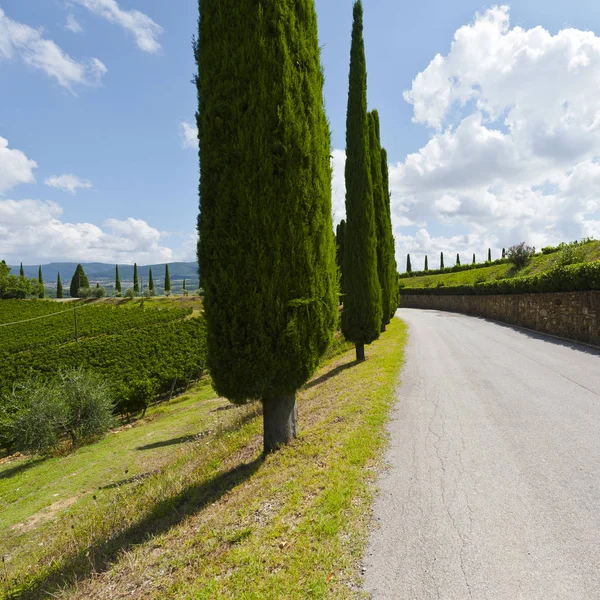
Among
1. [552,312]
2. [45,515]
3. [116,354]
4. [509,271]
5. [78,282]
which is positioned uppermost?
[78,282]

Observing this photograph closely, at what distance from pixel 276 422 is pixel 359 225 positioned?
939 centimetres

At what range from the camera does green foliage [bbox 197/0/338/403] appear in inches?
192

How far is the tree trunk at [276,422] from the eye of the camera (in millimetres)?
5477

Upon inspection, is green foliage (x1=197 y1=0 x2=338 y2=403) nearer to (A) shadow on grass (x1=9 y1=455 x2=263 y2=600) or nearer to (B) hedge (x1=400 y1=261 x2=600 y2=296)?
(A) shadow on grass (x1=9 y1=455 x2=263 y2=600)

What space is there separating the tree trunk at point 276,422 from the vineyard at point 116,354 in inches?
510

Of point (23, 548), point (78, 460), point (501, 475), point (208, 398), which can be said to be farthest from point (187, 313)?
point (501, 475)

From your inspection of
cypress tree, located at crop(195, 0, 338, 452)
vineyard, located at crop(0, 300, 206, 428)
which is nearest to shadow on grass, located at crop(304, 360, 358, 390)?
cypress tree, located at crop(195, 0, 338, 452)

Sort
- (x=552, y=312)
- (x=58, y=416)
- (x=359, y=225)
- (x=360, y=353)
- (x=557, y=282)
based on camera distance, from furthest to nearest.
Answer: (x=552, y=312)
(x=557, y=282)
(x=359, y=225)
(x=360, y=353)
(x=58, y=416)

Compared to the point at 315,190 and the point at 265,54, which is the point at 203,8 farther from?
the point at 315,190

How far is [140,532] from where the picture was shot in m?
4.23

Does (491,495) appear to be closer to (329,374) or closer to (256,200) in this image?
(256,200)

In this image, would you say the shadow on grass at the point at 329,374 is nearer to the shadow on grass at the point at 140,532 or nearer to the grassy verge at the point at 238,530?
the grassy verge at the point at 238,530

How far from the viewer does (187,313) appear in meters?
50.9

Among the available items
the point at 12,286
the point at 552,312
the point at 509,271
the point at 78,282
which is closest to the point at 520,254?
the point at 509,271
